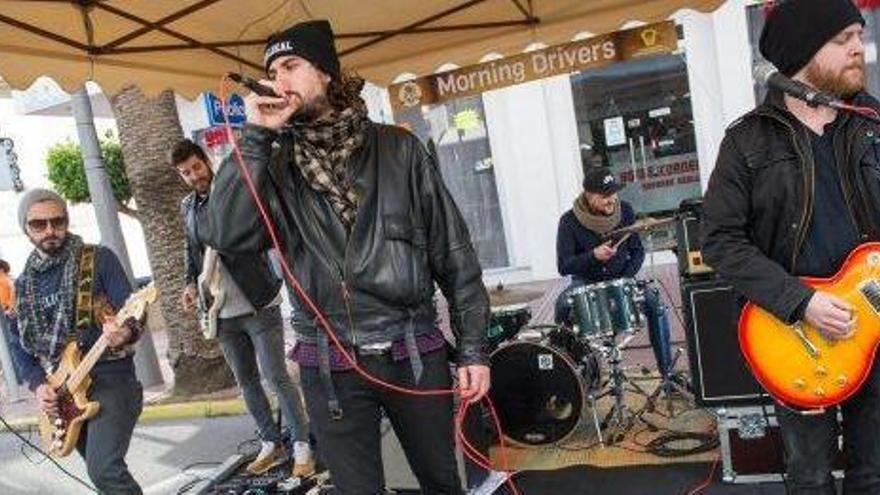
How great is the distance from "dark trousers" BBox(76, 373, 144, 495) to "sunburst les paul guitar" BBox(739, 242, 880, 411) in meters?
2.95

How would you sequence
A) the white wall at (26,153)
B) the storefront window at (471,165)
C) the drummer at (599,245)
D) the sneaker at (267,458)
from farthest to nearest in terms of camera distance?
the white wall at (26,153) → the storefront window at (471,165) → the sneaker at (267,458) → the drummer at (599,245)

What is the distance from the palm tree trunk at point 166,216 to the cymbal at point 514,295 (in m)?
3.54

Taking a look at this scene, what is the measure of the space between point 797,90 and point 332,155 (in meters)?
1.53

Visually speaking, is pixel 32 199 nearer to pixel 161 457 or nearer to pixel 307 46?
pixel 307 46

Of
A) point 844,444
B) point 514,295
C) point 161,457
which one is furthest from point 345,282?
point 514,295

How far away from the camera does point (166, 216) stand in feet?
24.0

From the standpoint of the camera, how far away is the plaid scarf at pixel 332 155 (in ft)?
8.00

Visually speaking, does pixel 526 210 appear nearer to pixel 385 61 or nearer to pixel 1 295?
Answer: pixel 385 61

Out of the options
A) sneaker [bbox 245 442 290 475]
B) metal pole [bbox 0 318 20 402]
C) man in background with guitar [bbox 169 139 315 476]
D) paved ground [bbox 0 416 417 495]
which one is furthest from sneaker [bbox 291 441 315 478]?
metal pole [bbox 0 318 20 402]

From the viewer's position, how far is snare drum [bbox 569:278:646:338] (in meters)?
4.60

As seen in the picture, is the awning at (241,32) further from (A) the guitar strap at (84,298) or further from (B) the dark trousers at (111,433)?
(B) the dark trousers at (111,433)

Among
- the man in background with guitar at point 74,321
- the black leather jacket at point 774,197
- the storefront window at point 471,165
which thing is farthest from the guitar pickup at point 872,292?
the storefront window at point 471,165

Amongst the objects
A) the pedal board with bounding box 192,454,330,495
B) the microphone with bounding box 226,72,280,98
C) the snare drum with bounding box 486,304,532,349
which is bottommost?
the pedal board with bounding box 192,454,330,495

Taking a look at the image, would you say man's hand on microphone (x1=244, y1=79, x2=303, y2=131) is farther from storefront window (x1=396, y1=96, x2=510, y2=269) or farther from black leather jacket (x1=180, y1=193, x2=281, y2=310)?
storefront window (x1=396, y1=96, x2=510, y2=269)
